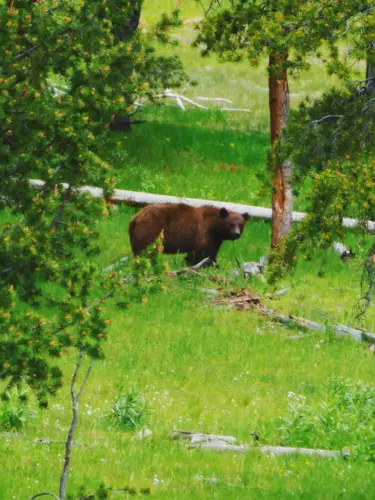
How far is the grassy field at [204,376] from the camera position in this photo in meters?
9.38

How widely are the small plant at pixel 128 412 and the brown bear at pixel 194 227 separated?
27.4ft

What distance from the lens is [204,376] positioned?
47.1ft

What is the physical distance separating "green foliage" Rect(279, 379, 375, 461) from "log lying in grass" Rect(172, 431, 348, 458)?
10.6 inches

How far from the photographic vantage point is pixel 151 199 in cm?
2330

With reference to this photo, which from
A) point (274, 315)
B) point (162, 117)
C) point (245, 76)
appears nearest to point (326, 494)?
point (274, 315)

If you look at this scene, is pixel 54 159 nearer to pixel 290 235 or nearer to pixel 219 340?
pixel 290 235

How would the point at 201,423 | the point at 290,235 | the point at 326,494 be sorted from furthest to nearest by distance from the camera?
the point at 201,423 < the point at 290,235 < the point at 326,494

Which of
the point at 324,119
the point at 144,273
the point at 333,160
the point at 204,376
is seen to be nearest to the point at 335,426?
the point at 333,160

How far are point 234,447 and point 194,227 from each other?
10238 mm

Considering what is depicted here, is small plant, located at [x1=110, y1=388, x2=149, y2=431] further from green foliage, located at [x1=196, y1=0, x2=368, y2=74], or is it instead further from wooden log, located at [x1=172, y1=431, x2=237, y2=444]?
green foliage, located at [x1=196, y1=0, x2=368, y2=74]

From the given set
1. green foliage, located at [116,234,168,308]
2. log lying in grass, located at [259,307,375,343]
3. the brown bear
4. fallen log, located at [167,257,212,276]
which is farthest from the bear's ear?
green foliage, located at [116,234,168,308]

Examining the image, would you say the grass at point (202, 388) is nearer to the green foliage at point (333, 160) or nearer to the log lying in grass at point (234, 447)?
the log lying in grass at point (234, 447)

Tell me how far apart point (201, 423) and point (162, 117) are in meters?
22.8

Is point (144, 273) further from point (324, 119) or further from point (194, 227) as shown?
point (194, 227)
